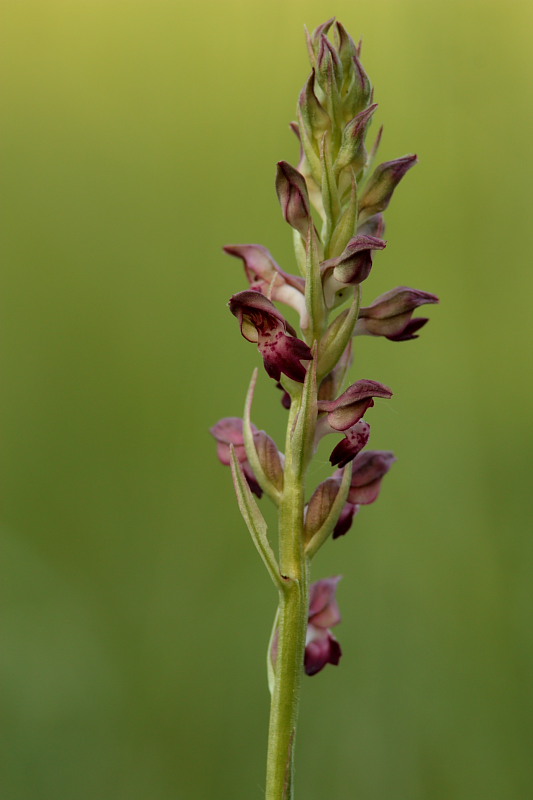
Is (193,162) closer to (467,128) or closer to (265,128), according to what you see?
(265,128)

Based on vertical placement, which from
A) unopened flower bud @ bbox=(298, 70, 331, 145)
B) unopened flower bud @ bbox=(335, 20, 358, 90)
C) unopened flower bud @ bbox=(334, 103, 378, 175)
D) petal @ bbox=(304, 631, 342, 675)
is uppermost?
unopened flower bud @ bbox=(335, 20, 358, 90)

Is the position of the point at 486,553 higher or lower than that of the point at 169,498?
lower

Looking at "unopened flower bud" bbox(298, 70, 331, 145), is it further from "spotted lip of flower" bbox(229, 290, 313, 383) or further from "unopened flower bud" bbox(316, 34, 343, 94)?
"spotted lip of flower" bbox(229, 290, 313, 383)

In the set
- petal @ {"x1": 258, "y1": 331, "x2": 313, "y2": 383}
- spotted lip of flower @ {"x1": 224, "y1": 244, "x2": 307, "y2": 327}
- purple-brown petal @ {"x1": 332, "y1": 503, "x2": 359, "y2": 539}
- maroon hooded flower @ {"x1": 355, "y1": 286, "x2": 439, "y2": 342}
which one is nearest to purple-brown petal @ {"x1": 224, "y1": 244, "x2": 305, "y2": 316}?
spotted lip of flower @ {"x1": 224, "y1": 244, "x2": 307, "y2": 327}

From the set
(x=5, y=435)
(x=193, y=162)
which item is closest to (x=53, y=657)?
(x=5, y=435)

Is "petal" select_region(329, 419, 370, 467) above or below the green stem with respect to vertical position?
above

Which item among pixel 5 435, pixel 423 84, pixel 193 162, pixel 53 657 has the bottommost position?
pixel 53 657

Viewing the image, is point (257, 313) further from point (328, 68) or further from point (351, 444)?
point (328, 68)
